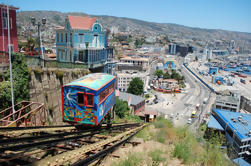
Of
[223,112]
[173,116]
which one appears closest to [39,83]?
[223,112]

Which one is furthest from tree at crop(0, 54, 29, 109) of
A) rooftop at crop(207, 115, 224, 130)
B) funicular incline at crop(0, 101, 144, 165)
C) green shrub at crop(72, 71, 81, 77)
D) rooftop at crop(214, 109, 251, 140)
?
rooftop at crop(207, 115, 224, 130)

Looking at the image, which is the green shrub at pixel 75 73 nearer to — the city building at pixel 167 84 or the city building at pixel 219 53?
the city building at pixel 167 84

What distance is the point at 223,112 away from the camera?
3225cm

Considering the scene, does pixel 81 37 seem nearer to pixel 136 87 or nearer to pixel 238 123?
pixel 238 123

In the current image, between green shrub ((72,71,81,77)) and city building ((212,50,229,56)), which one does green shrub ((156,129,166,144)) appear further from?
city building ((212,50,229,56))

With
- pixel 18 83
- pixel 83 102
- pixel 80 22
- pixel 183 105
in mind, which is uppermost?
pixel 80 22

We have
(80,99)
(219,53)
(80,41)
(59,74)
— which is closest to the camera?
(80,99)

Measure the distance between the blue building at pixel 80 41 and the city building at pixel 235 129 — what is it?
1781cm

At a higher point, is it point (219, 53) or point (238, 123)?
point (219, 53)

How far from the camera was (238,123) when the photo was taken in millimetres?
27656

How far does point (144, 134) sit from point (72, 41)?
10129 mm

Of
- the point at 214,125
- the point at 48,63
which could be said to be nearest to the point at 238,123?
the point at 214,125

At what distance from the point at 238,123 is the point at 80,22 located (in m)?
24.9

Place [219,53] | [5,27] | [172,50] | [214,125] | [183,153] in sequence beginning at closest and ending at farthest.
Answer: [183,153], [5,27], [214,125], [172,50], [219,53]
